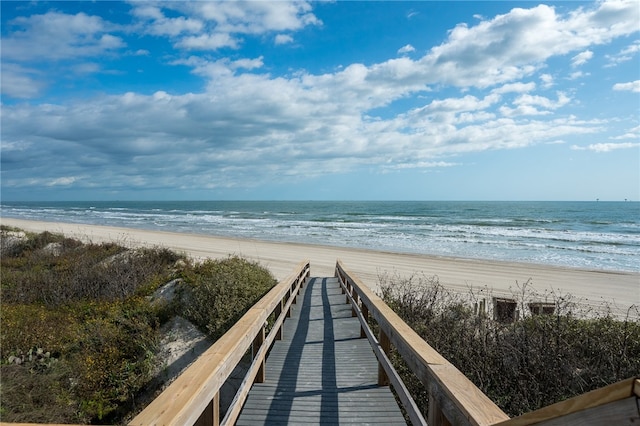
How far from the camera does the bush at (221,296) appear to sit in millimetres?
8000

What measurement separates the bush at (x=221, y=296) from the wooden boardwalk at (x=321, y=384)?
1.30 meters

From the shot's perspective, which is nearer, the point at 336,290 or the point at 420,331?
the point at 420,331

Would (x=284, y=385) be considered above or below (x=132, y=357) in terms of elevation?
above

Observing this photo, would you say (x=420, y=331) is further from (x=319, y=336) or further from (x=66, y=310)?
(x=66, y=310)

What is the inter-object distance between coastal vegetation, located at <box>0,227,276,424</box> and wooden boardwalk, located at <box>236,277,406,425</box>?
2124 millimetres

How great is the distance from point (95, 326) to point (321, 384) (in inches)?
235

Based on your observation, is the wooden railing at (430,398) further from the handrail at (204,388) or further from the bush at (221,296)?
the bush at (221,296)

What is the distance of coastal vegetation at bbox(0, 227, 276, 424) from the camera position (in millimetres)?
6301

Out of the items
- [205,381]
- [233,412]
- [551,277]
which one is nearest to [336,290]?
[233,412]

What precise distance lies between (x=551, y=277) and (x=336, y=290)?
12.1 metres

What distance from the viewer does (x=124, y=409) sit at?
6477 mm

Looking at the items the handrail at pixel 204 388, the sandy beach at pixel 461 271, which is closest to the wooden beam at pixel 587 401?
the handrail at pixel 204 388

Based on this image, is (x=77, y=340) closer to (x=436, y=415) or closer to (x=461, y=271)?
(x=436, y=415)

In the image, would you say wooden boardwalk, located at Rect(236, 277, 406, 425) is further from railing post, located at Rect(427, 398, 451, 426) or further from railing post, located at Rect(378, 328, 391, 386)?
railing post, located at Rect(427, 398, 451, 426)
